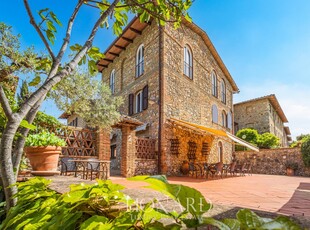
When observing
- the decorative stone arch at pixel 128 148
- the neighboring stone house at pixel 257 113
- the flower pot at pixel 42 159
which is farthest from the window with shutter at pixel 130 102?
the neighboring stone house at pixel 257 113

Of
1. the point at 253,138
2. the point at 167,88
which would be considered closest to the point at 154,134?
the point at 167,88

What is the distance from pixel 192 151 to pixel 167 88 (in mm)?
3855

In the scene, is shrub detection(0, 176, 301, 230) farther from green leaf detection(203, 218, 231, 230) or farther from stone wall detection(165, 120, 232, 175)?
stone wall detection(165, 120, 232, 175)

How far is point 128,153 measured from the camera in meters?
9.26

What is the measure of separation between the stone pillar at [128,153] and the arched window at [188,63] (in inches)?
202

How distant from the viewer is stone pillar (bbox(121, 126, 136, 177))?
A: 362 inches

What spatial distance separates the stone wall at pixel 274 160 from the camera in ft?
46.9

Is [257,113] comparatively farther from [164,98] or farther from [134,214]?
[134,214]

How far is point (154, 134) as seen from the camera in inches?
414

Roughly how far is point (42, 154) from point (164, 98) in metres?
7.44

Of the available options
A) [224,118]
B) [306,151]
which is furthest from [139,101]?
[306,151]

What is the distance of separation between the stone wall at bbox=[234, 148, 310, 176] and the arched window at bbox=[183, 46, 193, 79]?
856 cm

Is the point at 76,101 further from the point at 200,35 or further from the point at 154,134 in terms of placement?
the point at 200,35

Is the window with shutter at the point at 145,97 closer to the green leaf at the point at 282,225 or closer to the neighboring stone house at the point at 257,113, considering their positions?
the green leaf at the point at 282,225
